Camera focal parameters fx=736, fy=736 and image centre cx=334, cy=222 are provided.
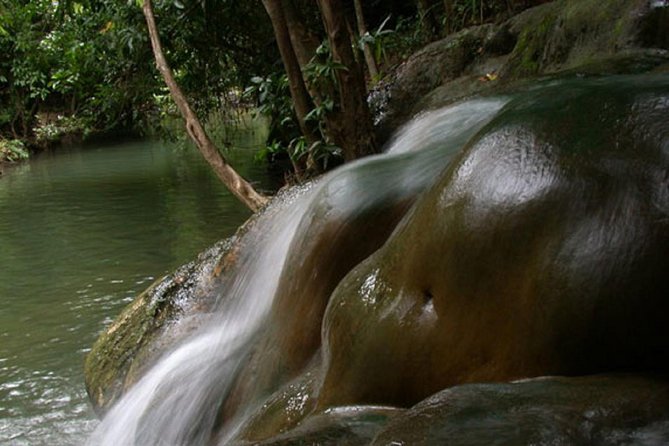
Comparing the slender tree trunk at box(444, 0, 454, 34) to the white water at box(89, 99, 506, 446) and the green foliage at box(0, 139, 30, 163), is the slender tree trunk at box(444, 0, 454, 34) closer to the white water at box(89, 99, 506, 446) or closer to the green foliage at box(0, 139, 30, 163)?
the white water at box(89, 99, 506, 446)

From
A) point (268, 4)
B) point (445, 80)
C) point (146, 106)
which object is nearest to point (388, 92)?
point (445, 80)

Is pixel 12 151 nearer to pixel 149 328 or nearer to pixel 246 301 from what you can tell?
pixel 149 328

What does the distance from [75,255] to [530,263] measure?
7.93 meters

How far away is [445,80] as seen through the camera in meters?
7.07

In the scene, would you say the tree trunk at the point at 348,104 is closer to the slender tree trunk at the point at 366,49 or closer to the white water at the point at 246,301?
the white water at the point at 246,301

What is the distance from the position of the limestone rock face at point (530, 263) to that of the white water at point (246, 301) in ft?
3.24

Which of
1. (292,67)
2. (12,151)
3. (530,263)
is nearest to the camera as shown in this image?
(530,263)

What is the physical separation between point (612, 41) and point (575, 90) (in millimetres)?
2650

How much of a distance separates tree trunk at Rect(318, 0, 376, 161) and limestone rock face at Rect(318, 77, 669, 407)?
10.5ft

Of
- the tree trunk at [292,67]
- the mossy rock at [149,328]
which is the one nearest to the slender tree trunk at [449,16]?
the tree trunk at [292,67]

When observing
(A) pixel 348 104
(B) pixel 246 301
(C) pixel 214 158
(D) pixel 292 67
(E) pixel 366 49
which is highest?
(E) pixel 366 49

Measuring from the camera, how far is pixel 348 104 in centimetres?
605

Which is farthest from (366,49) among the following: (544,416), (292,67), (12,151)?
(12,151)

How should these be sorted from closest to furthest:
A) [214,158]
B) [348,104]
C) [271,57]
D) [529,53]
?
1. [529,53]
2. [348,104]
3. [214,158]
4. [271,57]
